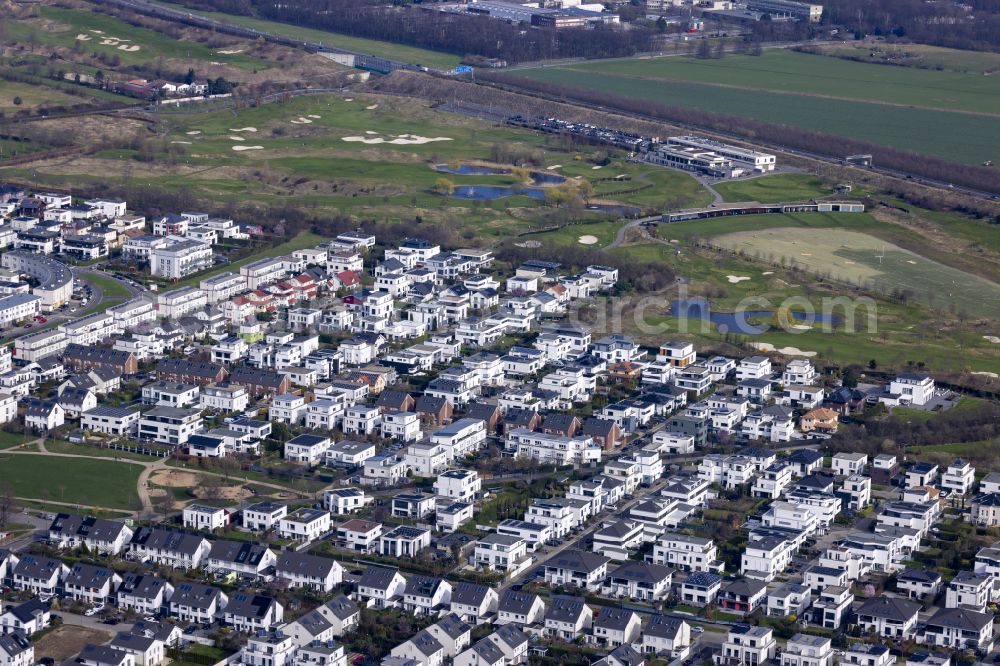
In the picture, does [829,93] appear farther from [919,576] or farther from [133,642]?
[133,642]

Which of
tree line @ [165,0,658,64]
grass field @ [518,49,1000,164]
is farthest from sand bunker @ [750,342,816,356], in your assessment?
tree line @ [165,0,658,64]

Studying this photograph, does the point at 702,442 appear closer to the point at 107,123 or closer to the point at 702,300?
the point at 702,300

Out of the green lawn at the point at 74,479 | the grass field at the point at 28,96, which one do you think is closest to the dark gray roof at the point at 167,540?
the green lawn at the point at 74,479

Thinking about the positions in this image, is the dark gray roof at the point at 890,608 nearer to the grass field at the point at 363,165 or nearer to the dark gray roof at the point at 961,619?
the dark gray roof at the point at 961,619

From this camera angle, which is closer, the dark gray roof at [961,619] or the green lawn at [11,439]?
the dark gray roof at [961,619]

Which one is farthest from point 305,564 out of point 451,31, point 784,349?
point 451,31

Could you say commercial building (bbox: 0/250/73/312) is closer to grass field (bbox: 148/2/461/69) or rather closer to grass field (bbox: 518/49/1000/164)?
grass field (bbox: 518/49/1000/164)
